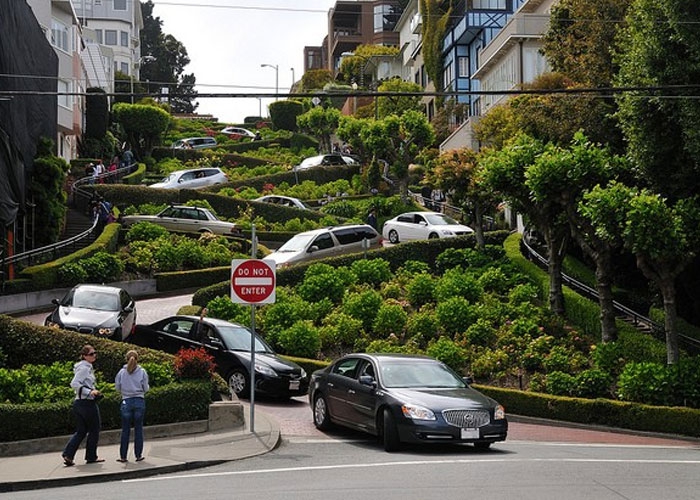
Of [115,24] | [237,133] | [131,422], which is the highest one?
[115,24]

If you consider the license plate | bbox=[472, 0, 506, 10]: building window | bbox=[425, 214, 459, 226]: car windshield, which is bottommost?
the license plate

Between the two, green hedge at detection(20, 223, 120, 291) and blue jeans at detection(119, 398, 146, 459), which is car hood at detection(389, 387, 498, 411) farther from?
green hedge at detection(20, 223, 120, 291)

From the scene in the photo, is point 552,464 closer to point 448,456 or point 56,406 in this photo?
point 448,456

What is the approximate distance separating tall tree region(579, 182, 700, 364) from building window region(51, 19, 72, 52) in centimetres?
3814

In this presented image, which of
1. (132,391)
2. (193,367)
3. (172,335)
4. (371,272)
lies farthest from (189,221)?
(132,391)

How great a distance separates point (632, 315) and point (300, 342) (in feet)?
28.8

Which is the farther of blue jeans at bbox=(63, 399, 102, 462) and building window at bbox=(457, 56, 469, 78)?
building window at bbox=(457, 56, 469, 78)

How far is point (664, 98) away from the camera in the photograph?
21.8 m

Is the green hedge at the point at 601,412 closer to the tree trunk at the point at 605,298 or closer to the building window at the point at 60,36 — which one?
the tree trunk at the point at 605,298

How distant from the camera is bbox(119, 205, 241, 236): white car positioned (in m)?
43.2

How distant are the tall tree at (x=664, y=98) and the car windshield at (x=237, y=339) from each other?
9414 mm

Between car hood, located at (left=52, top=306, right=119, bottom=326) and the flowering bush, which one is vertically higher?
car hood, located at (left=52, top=306, right=119, bottom=326)

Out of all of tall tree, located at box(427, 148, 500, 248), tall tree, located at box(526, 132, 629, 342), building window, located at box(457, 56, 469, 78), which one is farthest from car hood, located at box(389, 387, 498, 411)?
building window, located at box(457, 56, 469, 78)

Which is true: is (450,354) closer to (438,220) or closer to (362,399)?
(362,399)
